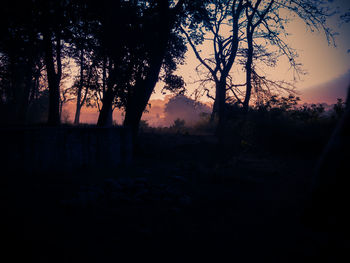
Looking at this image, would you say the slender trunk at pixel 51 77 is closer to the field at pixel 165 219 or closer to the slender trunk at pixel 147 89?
the slender trunk at pixel 147 89

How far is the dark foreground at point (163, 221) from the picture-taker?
99.4 inches

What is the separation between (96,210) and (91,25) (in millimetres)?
9596

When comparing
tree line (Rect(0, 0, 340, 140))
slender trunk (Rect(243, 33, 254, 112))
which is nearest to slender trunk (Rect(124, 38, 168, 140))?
tree line (Rect(0, 0, 340, 140))

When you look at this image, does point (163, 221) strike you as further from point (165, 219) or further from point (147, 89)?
point (147, 89)

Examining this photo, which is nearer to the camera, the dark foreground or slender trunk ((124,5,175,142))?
the dark foreground

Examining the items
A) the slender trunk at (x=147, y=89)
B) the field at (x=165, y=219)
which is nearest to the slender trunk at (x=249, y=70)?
the slender trunk at (x=147, y=89)

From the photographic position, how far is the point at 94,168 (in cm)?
673

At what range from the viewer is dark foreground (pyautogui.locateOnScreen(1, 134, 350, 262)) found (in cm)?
253

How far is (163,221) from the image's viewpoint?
342 centimetres

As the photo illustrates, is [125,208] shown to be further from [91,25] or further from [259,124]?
[91,25]

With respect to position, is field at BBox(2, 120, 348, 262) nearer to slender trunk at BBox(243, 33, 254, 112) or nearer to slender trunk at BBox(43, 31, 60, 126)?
slender trunk at BBox(43, 31, 60, 126)

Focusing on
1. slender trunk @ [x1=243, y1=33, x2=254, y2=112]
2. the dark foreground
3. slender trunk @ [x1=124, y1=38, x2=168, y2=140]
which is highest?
slender trunk @ [x1=243, y1=33, x2=254, y2=112]

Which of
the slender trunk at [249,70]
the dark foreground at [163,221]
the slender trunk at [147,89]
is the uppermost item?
the slender trunk at [249,70]

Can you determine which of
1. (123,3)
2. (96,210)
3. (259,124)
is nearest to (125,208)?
(96,210)
